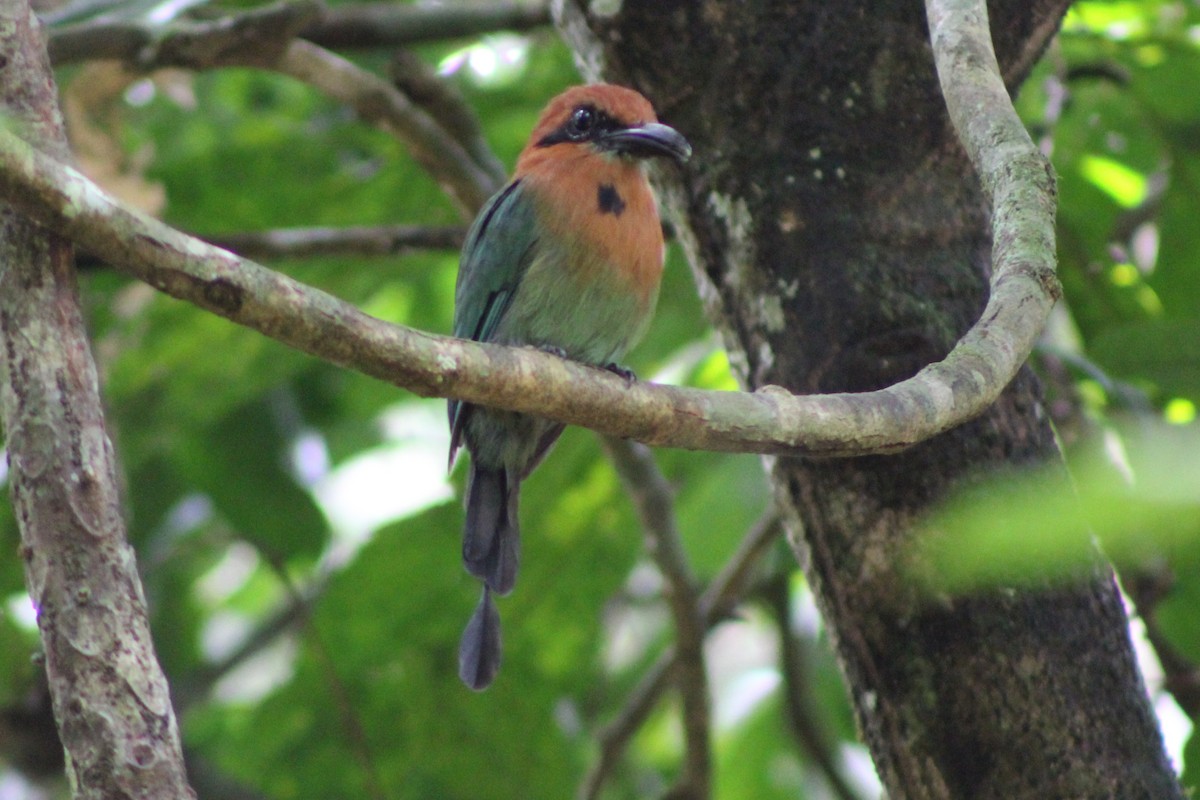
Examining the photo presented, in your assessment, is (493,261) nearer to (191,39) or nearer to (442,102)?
(442,102)

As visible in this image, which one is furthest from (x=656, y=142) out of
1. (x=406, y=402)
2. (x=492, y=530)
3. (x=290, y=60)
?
(x=406, y=402)

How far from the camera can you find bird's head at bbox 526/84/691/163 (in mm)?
2648

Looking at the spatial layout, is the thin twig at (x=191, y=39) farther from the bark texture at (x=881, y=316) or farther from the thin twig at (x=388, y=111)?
the bark texture at (x=881, y=316)

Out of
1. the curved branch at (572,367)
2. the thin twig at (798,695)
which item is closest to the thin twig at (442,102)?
the thin twig at (798,695)

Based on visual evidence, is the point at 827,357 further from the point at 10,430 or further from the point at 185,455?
the point at 185,455

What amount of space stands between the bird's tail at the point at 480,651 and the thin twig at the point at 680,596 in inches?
30.7

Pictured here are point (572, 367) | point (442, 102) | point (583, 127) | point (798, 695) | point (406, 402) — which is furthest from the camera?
point (406, 402)

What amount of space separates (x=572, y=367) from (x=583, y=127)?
5.77 ft

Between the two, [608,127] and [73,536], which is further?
[608,127]

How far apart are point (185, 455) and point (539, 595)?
4.11 feet

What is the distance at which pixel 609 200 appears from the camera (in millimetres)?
3482

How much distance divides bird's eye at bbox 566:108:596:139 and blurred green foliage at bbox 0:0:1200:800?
0.82m

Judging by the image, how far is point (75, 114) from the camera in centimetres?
420

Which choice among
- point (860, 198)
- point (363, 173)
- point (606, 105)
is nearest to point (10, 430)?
point (860, 198)
